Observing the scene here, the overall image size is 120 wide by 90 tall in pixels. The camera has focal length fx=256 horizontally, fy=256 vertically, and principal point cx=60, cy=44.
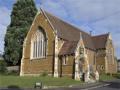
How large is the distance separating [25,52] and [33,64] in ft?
13.8

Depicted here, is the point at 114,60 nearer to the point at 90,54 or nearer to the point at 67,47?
the point at 90,54

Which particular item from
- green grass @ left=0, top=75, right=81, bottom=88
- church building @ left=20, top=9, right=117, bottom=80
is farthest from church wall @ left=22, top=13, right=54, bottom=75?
green grass @ left=0, top=75, right=81, bottom=88

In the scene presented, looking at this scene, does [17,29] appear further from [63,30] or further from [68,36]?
[68,36]

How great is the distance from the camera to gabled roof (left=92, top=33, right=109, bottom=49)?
67125 millimetres

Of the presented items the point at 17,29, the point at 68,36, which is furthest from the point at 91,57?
the point at 17,29

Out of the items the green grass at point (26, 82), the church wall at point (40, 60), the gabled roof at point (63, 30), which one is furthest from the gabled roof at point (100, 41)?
the green grass at point (26, 82)

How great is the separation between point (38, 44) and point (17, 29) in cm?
1386

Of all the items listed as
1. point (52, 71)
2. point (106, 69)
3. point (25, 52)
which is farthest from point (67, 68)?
point (106, 69)

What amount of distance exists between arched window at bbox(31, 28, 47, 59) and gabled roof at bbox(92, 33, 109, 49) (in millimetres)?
18904

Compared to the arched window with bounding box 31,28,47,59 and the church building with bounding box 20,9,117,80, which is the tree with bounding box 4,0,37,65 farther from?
the arched window with bounding box 31,28,47,59

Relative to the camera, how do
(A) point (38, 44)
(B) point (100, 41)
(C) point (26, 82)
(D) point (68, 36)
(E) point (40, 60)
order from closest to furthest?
(C) point (26, 82) < (E) point (40, 60) < (A) point (38, 44) < (D) point (68, 36) < (B) point (100, 41)

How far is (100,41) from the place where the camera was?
2719 inches

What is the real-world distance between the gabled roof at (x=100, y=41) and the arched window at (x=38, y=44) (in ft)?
62.0

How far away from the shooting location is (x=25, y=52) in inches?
2239
